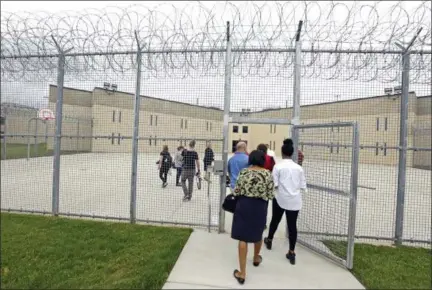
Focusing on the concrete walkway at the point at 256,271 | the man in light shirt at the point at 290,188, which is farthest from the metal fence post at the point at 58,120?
the man in light shirt at the point at 290,188

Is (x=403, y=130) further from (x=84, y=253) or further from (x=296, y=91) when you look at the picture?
(x=84, y=253)

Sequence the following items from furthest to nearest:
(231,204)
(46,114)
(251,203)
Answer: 1. (46,114)
2. (231,204)
3. (251,203)

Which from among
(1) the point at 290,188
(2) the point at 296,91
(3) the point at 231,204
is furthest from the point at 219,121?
(3) the point at 231,204

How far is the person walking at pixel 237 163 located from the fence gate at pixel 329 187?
2.88 feet

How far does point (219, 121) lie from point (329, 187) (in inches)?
81.1

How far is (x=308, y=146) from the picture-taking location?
499 centimetres

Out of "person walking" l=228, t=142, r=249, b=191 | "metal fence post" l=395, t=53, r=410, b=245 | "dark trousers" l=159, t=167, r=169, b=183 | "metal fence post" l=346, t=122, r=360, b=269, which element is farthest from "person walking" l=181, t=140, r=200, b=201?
"metal fence post" l=395, t=53, r=410, b=245

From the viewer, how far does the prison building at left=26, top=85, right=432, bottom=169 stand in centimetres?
504

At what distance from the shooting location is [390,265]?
4125 mm

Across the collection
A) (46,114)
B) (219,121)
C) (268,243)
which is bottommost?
(268,243)

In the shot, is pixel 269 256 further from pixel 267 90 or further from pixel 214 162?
pixel 267 90

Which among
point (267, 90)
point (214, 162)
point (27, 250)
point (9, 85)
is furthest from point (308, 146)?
point (9, 85)

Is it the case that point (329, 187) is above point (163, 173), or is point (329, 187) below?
above

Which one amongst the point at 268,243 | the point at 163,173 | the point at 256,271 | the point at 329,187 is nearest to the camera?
the point at 256,271
